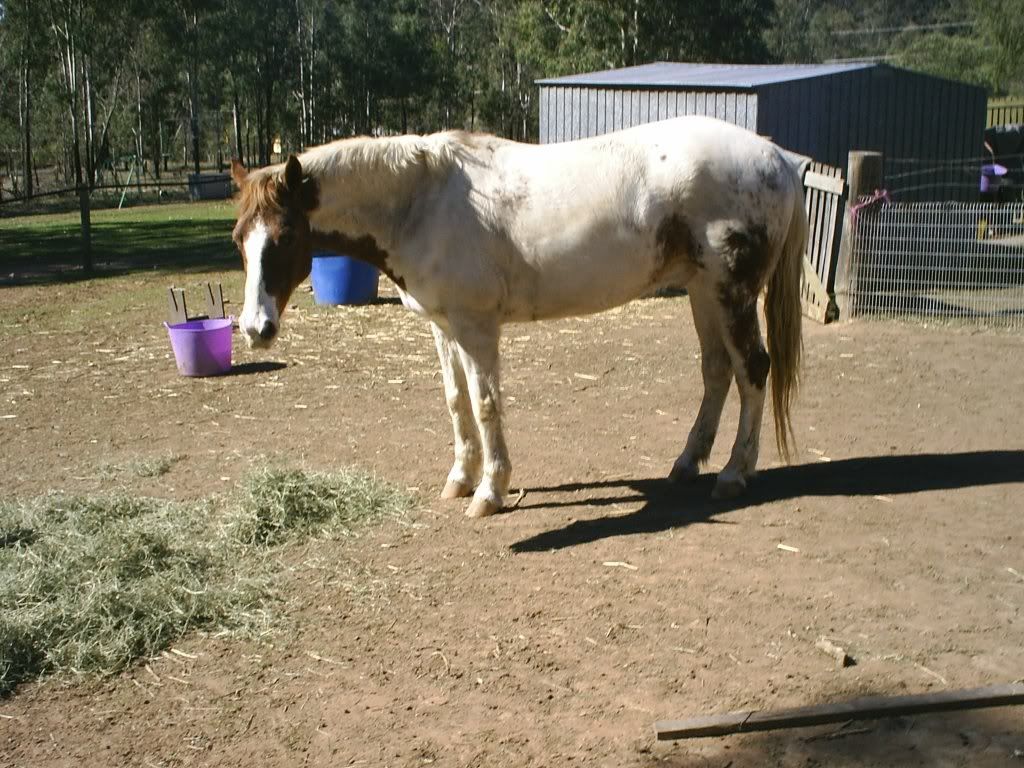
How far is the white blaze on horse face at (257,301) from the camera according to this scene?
464 centimetres

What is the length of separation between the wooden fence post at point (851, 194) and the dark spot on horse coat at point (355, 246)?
580 centimetres

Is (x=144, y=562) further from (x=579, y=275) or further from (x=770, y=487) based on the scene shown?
(x=770, y=487)

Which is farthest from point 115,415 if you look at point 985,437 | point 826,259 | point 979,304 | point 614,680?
point 979,304

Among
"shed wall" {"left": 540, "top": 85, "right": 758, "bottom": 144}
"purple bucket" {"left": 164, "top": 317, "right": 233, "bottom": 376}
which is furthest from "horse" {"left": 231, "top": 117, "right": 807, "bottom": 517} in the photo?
"shed wall" {"left": 540, "top": 85, "right": 758, "bottom": 144}

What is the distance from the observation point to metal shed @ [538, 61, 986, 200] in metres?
12.1

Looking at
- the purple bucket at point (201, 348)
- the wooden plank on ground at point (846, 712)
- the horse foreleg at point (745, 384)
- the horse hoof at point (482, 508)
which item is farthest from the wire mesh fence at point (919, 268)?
the wooden plank on ground at point (846, 712)

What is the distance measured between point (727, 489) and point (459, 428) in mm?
1387

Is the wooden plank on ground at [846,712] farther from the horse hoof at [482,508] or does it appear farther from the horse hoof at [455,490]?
the horse hoof at [455,490]

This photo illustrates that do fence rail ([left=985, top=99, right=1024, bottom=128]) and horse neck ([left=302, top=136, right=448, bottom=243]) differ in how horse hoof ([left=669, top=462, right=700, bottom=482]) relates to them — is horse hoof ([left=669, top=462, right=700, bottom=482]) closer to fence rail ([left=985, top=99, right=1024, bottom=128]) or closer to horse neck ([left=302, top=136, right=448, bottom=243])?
horse neck ([left=302, top=136, right=448, bottom=243])

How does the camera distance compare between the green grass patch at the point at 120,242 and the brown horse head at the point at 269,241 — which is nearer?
the brown horse head at the point at 269,241

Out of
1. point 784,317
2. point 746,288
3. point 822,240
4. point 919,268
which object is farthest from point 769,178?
point 822,240

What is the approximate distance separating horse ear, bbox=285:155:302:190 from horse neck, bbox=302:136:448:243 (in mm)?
166

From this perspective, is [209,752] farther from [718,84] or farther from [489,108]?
[489,108]

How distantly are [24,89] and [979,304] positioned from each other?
97.2ft
